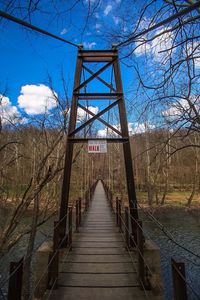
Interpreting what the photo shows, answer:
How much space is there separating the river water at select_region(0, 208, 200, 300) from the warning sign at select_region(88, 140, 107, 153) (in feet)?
8.03

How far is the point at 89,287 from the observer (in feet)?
9.42

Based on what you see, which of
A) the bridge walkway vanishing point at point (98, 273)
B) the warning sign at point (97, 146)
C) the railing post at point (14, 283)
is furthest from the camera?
the warning sign at point (97, 146)


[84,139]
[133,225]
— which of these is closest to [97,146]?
[84,139]

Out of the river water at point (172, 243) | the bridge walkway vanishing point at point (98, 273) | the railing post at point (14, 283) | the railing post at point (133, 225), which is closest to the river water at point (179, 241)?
the river water at point (172, 243)

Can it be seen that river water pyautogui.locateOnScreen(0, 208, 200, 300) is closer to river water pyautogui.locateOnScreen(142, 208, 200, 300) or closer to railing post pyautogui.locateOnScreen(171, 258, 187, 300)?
river water pyautogui.locateOnScreen(142, 208, 200, 300)

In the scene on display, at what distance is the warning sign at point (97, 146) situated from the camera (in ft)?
14.4

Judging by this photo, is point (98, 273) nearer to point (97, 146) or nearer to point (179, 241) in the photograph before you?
point (97, 146)

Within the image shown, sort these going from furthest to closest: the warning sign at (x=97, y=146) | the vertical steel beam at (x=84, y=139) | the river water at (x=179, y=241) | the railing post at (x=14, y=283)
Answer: the river water at (x=179, y=241), the vertical steel beam at (x=84, y=139), the warning sign at (x=97, y=146), the railing post at (x=14, y=283)

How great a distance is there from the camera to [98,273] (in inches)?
130

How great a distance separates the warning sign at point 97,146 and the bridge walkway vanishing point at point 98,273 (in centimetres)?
188

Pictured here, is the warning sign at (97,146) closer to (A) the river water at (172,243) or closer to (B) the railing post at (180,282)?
(A) the river water at (172,243)

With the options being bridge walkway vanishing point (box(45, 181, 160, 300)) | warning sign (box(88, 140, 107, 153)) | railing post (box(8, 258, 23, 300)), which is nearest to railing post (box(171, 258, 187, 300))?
bridge walkway vanishing point (box(45, 181, 160, 300))

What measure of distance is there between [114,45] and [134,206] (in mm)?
3040

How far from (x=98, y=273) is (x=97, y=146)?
7.13ft
